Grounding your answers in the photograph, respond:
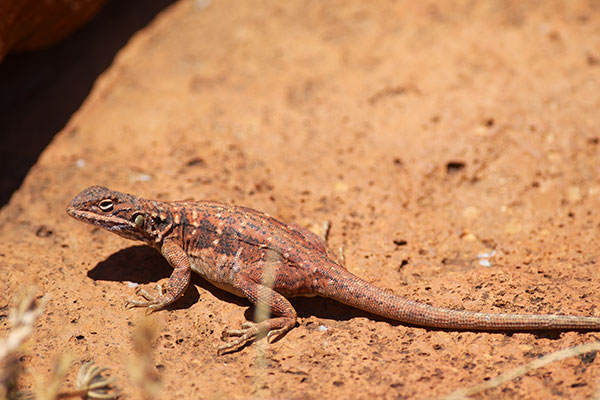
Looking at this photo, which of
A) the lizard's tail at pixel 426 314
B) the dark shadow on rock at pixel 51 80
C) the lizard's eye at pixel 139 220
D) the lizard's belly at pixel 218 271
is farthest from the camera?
the dark shadow on rock at pixel 51 80

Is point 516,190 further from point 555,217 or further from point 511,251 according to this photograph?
point 511,251

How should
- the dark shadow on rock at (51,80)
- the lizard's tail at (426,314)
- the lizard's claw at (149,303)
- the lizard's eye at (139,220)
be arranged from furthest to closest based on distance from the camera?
the dark shadow on rock at (51,80)
the lizard's eye at (139,220)
the lizard's claw at (149,303)
the lizard's tail at (426,314)

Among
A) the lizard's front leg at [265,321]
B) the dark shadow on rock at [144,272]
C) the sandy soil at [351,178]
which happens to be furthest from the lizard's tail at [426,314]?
the dark shadow on rock at [144,272]

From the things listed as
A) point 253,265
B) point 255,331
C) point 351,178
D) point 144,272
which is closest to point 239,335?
point 255,331

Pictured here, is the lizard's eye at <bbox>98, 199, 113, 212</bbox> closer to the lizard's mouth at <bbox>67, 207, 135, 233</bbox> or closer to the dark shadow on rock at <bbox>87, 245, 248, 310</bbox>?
the lizard's mouth at <bbox>67, 207, 135, 233</bbox>

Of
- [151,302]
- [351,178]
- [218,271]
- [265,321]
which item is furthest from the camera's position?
[351,178]

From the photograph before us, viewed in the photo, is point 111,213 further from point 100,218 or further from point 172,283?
point 172,283

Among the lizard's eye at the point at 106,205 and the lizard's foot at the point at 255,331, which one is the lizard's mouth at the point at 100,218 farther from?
the lizard's foot at the point at 255,331
